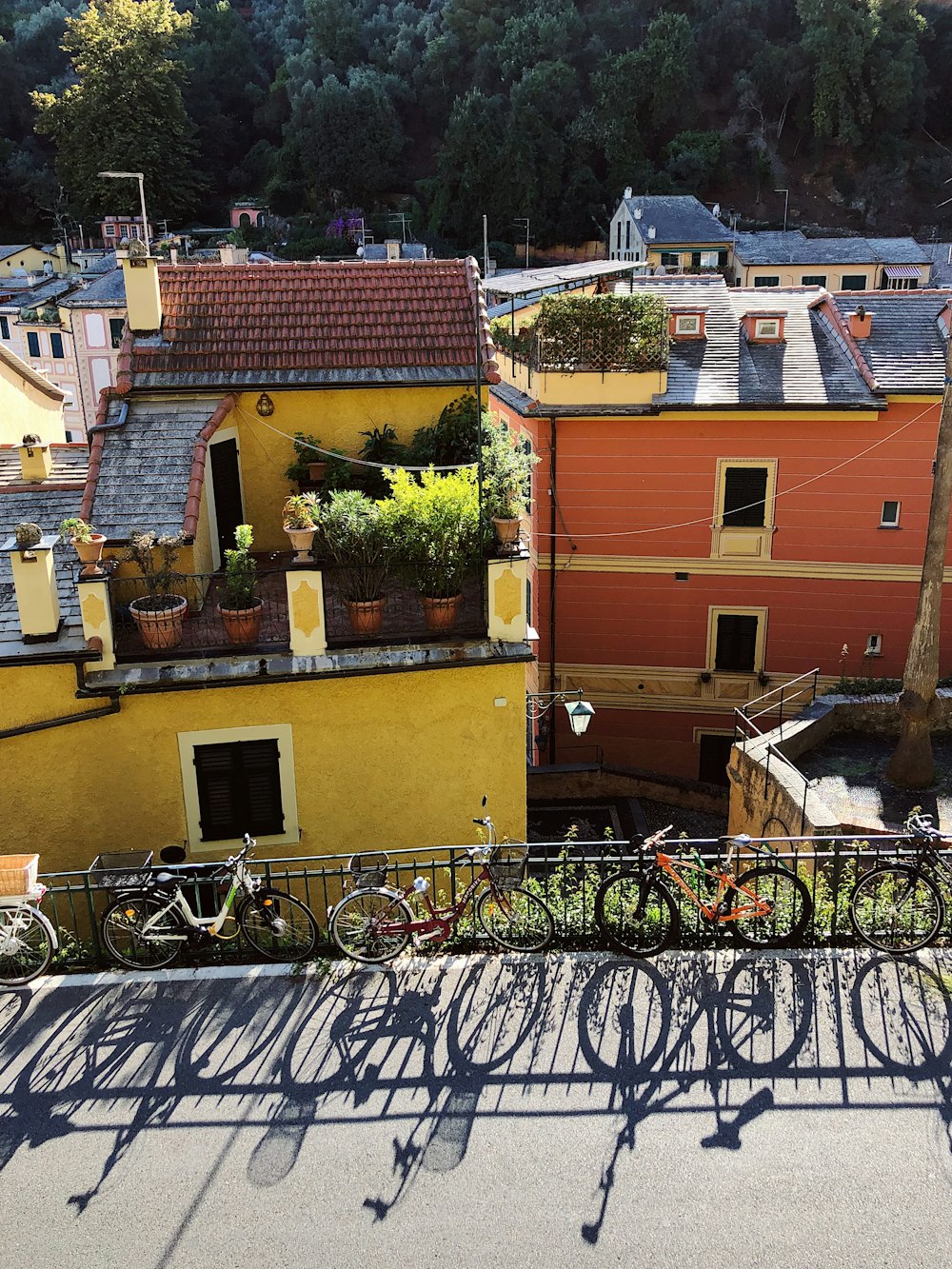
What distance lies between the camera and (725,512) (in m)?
18.3

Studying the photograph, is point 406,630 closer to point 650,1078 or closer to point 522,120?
point 650,1078

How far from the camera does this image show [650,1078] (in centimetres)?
711

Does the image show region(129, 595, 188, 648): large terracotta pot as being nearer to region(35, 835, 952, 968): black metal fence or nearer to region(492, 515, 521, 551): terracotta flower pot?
region(35, 835, 952, 968): black metal fence

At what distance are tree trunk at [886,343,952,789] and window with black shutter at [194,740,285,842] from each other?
836 centimetres

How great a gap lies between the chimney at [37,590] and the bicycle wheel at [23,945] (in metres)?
2.76

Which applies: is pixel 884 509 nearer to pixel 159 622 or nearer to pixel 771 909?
pixel 771 909

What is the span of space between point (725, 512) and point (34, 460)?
11.3 metres

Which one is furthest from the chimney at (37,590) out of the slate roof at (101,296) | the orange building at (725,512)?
the slate roof at (101,296)

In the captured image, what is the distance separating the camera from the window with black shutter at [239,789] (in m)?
10.4

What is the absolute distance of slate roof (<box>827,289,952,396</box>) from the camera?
17.4 meters

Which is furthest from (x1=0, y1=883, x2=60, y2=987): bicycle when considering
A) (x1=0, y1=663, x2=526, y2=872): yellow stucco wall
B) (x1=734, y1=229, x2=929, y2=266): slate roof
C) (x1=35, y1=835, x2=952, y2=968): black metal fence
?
(x1=734, y1=229, x2=929, y2=266): slate roof

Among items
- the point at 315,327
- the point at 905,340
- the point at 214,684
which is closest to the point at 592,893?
the point at 214,684

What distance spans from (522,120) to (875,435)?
188 feet

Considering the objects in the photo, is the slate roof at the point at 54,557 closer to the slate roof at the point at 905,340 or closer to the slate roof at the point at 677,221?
the slate roof at the point at 905,340
